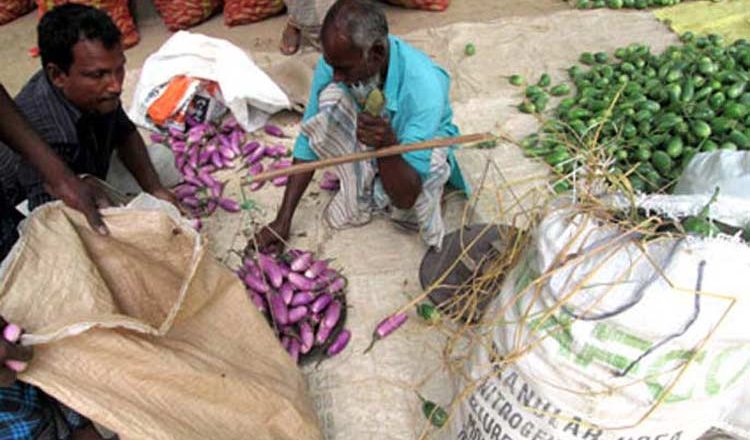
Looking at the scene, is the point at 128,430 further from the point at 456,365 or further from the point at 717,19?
the point at 717,19

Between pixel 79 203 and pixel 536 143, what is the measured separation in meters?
2.08

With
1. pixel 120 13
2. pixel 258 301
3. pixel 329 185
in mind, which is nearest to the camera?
pixel 258 301

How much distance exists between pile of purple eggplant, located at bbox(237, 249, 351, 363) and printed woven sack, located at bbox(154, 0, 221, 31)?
8.79 feet

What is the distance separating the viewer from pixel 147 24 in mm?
4680

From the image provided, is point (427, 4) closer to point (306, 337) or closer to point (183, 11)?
point (183, 11)

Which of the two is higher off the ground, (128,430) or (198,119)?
(128,430)

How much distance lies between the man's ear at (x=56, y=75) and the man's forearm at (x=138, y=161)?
19.6 inches

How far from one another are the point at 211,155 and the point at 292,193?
81 centimetres

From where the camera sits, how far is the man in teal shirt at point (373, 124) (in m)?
1.98

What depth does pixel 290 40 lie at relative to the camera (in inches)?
161

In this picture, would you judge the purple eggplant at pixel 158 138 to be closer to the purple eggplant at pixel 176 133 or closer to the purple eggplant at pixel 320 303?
the purple eggplant at pixel 176 133

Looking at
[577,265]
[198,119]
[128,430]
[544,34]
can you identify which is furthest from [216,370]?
[544,34]

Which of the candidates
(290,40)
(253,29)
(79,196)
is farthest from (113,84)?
(253,29)

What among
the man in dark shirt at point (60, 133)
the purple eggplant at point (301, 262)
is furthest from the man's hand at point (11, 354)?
the purple eggplant at point (301, 262)
